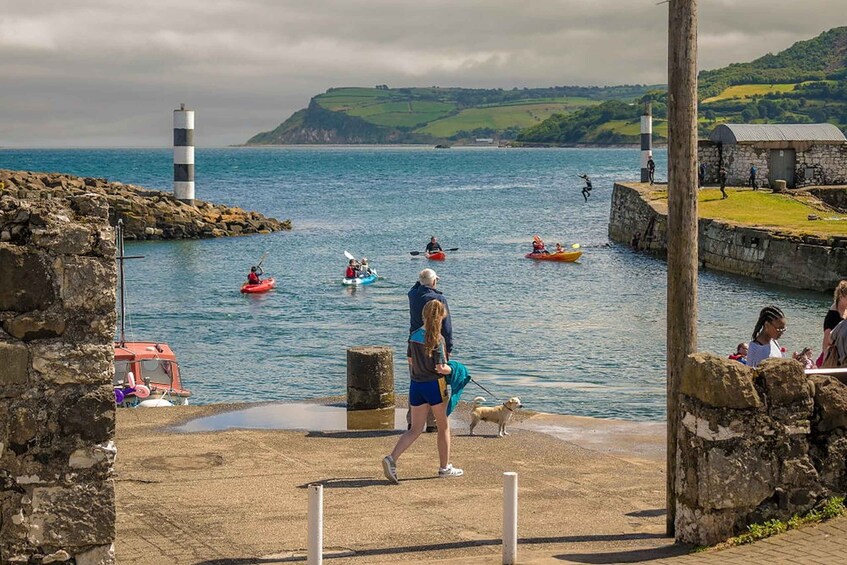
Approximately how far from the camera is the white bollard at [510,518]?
30.1 feet

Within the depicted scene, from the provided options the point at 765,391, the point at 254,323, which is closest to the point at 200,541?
the point at 765,391

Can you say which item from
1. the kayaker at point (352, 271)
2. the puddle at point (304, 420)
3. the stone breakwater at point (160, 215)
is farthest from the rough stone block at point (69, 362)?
the stone breakwater at point (160, 215)

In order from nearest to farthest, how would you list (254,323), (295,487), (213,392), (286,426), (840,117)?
(295,487) < (286,426) < (213,392) < (254,323) < (840,117)

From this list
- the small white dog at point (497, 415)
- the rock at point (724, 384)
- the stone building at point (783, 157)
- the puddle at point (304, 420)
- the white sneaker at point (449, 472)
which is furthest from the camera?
the stone building at point (783, 157)

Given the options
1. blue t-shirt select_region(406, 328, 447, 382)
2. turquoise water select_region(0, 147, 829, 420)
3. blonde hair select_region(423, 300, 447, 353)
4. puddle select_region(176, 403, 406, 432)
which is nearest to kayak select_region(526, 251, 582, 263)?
turquoise water select_region(0, 147, 829, 420)

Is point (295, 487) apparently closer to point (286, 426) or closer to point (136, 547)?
point (136, 547)

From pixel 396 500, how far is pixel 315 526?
105 inches

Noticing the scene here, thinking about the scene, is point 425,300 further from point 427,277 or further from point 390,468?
point 390,468

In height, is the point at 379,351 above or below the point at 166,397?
above

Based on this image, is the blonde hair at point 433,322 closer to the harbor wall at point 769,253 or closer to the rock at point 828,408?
the rock at point 828,408

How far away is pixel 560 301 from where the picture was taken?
136 feet

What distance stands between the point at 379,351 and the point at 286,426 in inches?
62.5

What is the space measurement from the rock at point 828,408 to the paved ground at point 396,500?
73 centimetres

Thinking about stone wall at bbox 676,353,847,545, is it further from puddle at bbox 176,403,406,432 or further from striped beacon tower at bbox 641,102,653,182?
striped beacon tower at bbox 641,102,653,182
